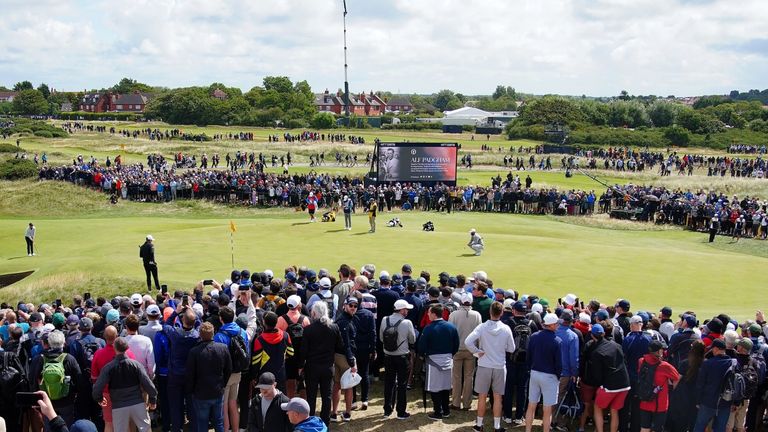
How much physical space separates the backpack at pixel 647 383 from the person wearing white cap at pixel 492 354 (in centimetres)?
197

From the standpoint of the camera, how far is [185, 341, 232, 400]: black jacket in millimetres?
10070

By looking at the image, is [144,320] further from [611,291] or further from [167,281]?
[611,291]

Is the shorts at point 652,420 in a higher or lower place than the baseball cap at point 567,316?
lower

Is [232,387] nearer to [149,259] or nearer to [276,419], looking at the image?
[276,419]

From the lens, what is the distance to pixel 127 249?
94.8 feet

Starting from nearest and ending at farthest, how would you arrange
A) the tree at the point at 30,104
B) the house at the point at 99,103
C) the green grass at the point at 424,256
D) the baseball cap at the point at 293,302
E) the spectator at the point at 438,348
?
the spectator at the point at 438,348
the baseball cap at the point at 293,302
the green grass at the point at 424,256
the tree at the point at 30,104
the house at the point at 99,103

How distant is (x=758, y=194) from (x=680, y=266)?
36.2 m

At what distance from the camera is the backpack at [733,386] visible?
34.1 feet

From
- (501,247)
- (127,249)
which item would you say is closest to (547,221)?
(501,247)

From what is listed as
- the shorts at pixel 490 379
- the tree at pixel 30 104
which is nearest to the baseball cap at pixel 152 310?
the shorts at pixel 490 379

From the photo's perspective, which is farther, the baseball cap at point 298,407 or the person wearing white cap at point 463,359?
the person wearing white cap at point 463,359

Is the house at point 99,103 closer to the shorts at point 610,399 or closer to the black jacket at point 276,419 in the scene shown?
the shorts at point 610,399

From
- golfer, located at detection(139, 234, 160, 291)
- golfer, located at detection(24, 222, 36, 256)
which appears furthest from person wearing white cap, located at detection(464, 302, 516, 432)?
golfer, located at detection(24, 222, 36, 256)

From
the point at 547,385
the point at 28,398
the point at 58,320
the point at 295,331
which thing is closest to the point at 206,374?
the point at 295,331
